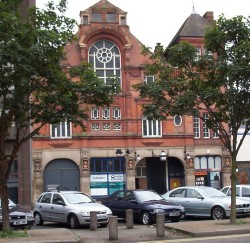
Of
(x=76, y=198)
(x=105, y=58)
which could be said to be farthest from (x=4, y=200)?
(x=105, y=58)

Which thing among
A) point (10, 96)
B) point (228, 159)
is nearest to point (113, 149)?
point (228, 159)

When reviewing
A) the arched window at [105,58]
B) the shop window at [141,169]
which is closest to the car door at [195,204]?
the shop window at [141,169]

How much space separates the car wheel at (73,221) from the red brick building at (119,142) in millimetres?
24836

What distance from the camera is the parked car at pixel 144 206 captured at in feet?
A: 66.6

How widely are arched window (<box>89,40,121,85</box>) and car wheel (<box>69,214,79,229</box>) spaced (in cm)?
2835

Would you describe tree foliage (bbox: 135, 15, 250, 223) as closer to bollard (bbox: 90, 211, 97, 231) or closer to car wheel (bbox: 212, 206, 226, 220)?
car wheel (bbox: 212, 206, 226, 220)

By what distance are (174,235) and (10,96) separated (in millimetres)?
6895

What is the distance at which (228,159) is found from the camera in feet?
158

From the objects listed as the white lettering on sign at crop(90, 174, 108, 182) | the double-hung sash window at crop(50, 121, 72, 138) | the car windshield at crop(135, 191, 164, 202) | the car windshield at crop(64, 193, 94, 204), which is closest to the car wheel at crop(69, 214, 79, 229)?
the car windshield at crop(64, 193, 94, 204)

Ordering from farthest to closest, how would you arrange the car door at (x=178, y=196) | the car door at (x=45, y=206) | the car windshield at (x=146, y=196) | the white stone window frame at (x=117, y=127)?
the white stone window frame at (x=117, y=127), the car door at (x=178, y=196), the car windshield at (x=146, y=196), the car door at (x=45, y=206)

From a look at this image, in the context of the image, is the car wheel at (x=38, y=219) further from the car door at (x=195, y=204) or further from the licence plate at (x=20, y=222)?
the car door at (x=195, y=204)

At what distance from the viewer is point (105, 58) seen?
47344mm

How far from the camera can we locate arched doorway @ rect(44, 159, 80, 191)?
44.9m

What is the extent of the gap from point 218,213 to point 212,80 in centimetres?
589
